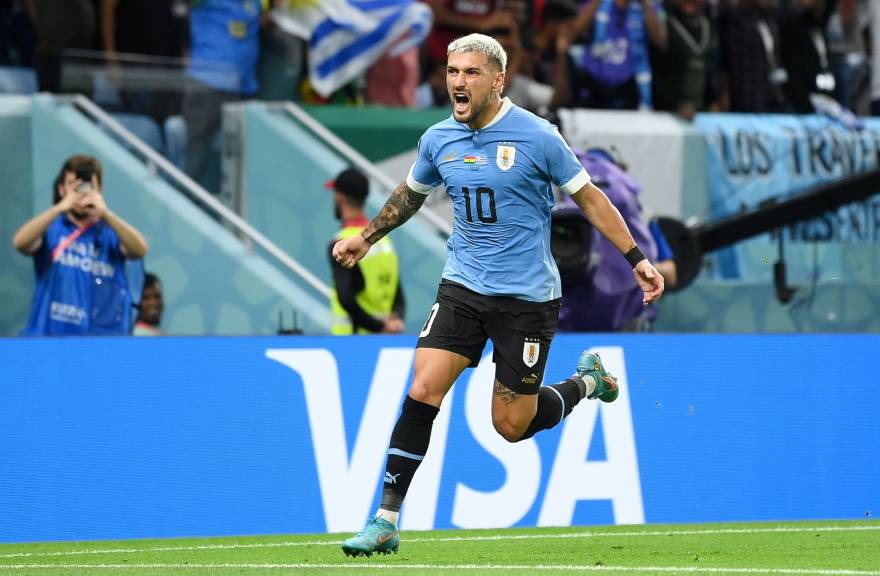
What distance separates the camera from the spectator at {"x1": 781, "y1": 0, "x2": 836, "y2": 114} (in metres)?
17.1

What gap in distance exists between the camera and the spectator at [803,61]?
17078mm

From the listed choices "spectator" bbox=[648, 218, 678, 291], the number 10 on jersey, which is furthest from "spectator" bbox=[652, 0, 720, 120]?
the number 10 on jersey

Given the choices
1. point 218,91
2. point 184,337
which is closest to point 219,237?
point 218,91

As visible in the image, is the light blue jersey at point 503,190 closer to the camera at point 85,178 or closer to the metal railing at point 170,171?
the camera at point 85,178

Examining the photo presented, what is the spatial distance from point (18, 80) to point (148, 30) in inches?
46.5

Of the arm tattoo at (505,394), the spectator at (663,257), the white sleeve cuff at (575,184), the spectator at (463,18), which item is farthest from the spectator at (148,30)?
the white sleeve cuff at (575,184)

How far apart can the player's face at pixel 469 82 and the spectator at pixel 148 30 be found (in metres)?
6.40

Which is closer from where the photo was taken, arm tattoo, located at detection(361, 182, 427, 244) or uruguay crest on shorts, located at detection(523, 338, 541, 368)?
uruguay crest on shorts, located at detection(523, 338, 541, 368)

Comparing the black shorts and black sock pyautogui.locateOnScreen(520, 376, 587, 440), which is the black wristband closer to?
the black shorts

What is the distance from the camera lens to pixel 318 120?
14703mm

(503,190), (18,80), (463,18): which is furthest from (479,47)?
(463,18)

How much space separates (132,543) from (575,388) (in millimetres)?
2592

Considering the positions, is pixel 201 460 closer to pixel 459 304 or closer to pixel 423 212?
pixel 459 304

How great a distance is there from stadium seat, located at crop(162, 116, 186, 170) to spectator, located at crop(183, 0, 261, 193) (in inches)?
1.7
